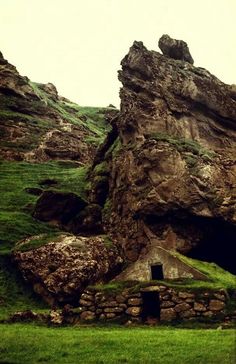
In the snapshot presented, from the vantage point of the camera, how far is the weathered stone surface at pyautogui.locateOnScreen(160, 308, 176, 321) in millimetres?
29109

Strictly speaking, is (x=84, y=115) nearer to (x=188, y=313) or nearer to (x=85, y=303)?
(x=85, y=303)

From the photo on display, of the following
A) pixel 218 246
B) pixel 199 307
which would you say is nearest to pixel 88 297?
pixel 199 307

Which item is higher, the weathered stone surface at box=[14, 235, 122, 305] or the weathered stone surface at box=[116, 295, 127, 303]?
the weathered stone surface at box=[14, 235, 122, 305]

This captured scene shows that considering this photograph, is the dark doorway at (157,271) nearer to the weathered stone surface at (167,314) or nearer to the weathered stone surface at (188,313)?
the weathered stone surface at (167,314)

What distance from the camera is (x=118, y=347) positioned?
2177 centimetres

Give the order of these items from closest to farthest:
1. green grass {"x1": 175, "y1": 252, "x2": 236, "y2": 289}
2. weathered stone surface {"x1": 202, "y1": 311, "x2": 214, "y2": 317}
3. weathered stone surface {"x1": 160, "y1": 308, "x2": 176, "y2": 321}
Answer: weathered stone surface {"x1": 202, "y1": 311, "x2": 214, "y2": 317} → weathered stone surface {"x1": 160, "y1": 308, "x2": 176, "y2": 321} → green grass {"x1": 175, "y1": 252, "x2": 236, "y2": 289}

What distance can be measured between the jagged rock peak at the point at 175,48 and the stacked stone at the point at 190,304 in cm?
4374

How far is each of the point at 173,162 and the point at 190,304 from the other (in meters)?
18.5

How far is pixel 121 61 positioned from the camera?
198 ft

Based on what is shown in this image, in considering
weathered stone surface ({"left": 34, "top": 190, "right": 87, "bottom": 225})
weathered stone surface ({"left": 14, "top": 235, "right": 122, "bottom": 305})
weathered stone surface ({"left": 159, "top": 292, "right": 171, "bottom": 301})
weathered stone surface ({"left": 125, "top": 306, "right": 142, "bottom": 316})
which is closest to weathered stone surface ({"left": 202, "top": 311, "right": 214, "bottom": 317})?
weathered stone surface ({"left": 159, "top": 292, "right": 171, "bottom": 301})

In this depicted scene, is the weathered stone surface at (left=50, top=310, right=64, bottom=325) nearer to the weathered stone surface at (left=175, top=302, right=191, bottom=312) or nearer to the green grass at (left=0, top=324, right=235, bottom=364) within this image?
the green grass at (left=0, top=324, right=235, bottom=364)

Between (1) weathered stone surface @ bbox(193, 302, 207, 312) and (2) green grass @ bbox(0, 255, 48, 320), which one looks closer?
(1) weathered stone surface @ bbox(193, 302, 207, 312)

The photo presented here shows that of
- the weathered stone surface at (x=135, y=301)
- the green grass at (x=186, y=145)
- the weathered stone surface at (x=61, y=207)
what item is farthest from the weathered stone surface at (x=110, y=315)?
the green grass at (x=186, y=145)

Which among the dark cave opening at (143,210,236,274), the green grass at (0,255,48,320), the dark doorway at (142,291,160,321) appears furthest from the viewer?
the dark cave opening at (143,210,236,274)
